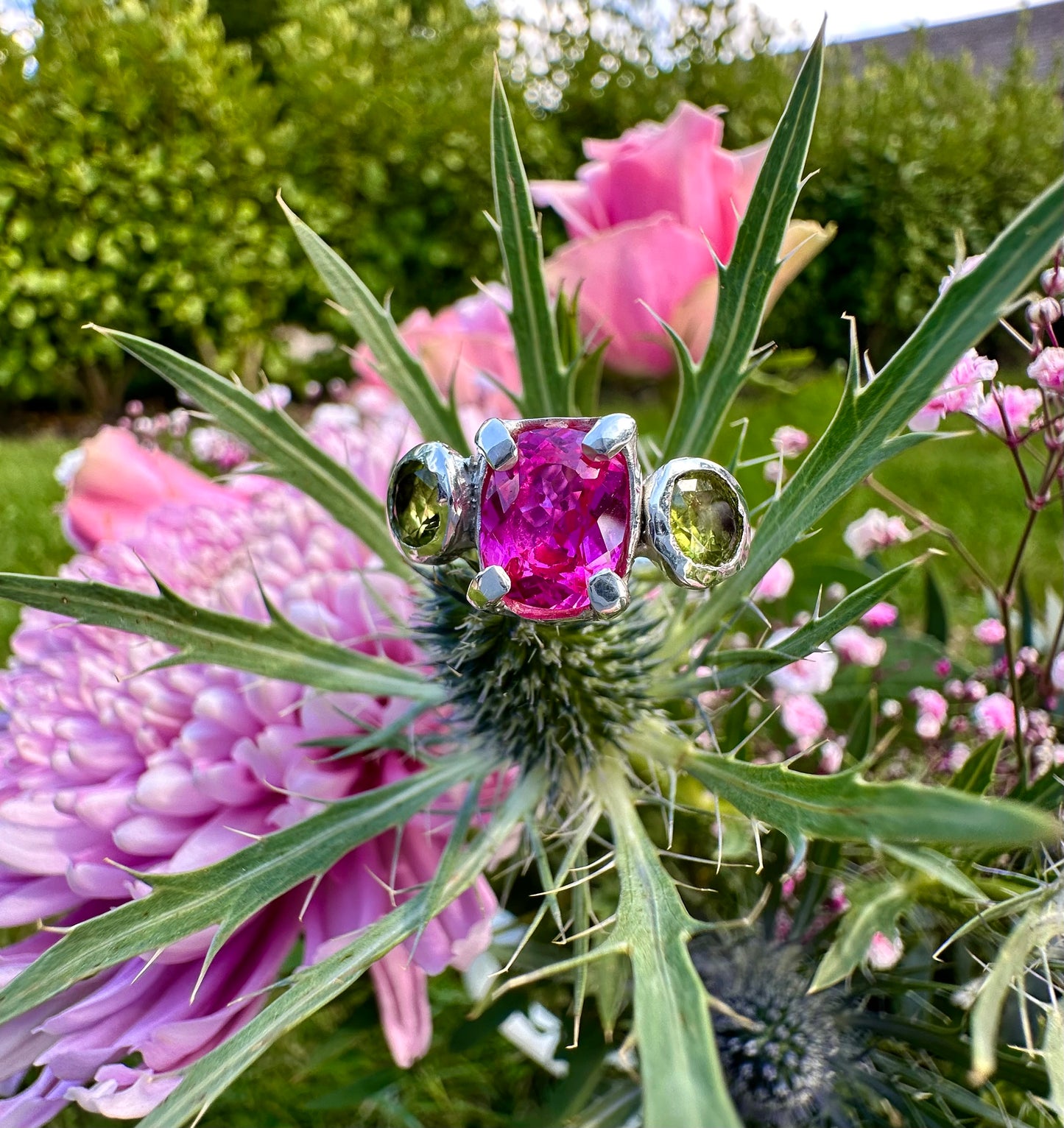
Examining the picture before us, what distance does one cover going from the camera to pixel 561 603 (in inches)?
10.8

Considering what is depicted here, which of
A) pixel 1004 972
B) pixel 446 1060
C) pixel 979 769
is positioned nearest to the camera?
pixel 1004 972

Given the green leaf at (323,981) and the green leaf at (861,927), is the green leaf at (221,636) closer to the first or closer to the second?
the green leaf at (323,981)

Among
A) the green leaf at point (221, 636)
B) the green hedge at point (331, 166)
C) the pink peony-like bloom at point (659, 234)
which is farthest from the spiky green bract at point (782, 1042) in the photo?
the green hedge at point (331, 166)

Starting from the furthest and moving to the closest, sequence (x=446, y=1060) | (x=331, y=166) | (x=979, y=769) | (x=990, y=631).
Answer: (x=331, y=166) < (x=446, y=1060) < (x=990, y=631) < (x=979, y=769)

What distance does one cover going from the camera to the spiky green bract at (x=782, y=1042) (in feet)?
1.17

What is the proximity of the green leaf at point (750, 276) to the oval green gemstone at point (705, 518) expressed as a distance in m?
0.10

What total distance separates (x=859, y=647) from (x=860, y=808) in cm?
23

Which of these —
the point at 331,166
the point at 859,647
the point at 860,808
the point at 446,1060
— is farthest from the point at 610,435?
the point at 331,166

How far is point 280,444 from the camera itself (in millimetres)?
349

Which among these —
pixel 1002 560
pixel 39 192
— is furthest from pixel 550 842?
pixel 39 192

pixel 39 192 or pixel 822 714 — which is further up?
pixel 39 192

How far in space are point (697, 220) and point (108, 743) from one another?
37 cm

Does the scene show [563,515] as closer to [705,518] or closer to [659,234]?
[705,518]

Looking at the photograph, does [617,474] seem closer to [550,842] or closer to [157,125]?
[550,842]
